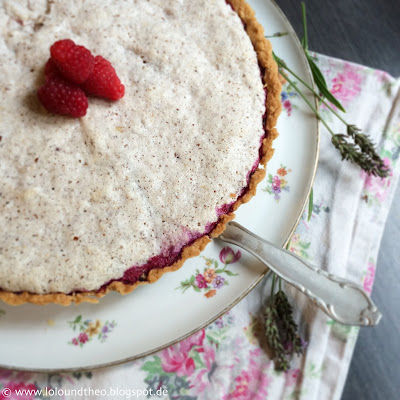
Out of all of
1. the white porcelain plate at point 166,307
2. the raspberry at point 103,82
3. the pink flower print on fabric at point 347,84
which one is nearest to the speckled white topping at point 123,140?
the raspberry at point 103,82

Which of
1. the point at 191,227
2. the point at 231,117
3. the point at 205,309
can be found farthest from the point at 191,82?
the point at 205,309

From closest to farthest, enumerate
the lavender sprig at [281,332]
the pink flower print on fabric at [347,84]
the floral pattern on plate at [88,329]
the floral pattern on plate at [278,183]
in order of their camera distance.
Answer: the floral pattern on plate at [88,329], the lavender sprig at [281,332], the floral pattern on plate at [278,183], the pink flower print on fabric at [347,84]

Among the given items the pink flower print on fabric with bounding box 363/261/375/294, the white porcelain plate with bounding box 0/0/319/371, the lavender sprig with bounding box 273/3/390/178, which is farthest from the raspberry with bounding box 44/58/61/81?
the pink flower print on fabric with bounding box 363/261/375/294

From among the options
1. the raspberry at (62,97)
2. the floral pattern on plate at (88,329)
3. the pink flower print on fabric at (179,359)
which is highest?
the raspberry at (62,97)

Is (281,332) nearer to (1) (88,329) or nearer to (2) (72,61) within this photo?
(1) (88,329)

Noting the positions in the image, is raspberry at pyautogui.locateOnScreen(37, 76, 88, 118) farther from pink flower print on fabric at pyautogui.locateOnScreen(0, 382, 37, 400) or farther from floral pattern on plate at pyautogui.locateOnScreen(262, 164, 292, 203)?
pink flower print on fabric at pyautogui.locateOnScreen(0, 382, 37, 400)

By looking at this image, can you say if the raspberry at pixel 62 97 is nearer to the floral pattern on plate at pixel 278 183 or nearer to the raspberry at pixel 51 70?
the raspberry at pixel 51 70

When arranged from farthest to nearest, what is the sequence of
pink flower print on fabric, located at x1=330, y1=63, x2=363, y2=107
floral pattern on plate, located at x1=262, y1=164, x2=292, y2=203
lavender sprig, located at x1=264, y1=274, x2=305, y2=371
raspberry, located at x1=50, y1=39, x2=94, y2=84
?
pink flower print on fabric, located at x1=330, y1=63, x2=363, y2=107 → floral pattern on plate, located at x1=262, y1=164, x2=292, y2=203 → lavender sprig, located at x1=264, y1=274, x2=305, y2=371 → raspberry, located at x1=50, y1=39, x2=94, y2=84
